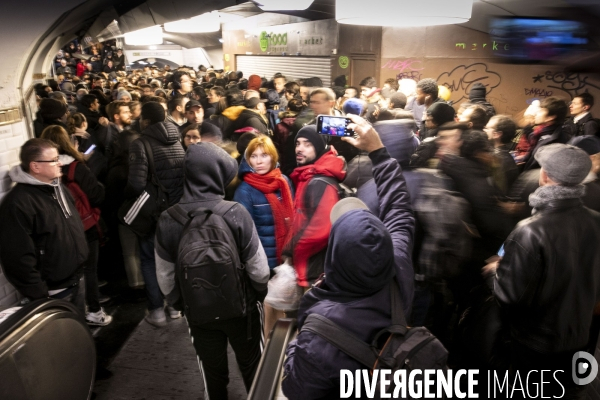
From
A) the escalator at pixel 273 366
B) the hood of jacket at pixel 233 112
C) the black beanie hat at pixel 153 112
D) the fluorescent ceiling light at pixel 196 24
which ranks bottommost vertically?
the escalator at pixel 273 366

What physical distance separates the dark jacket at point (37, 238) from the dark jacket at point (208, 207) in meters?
0.86

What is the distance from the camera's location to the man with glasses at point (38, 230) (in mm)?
2678

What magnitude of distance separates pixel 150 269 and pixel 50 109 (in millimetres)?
1915

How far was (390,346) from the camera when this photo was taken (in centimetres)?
138

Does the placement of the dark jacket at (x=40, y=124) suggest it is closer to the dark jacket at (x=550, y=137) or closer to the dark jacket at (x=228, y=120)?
the dark jacket at (x=228, y=120)

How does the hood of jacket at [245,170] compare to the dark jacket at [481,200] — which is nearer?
the dark jacket at [481,200]

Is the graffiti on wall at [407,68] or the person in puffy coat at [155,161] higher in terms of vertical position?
the graffiti on wall at [407,68]

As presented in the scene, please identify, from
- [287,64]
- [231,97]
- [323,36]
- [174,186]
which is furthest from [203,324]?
[287,64]

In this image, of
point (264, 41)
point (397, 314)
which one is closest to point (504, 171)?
point (397, 314)

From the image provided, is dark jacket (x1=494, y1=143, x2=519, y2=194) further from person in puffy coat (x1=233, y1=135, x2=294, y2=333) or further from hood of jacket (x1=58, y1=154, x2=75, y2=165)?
hood of jacket (x1=58, y1=154, x2=75, y2=165)

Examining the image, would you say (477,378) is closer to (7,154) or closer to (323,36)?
(7,154)

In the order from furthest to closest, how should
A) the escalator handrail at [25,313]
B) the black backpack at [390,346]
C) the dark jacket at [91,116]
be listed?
the dark jacket at [91,116] < the escalator handrail at [25,313] < the black backpack at [390,346]

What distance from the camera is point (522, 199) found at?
2.98 meters

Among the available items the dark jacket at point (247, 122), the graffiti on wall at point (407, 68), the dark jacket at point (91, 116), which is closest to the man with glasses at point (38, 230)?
the dark jacket at point (247, 122)
